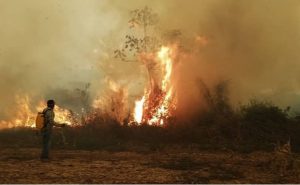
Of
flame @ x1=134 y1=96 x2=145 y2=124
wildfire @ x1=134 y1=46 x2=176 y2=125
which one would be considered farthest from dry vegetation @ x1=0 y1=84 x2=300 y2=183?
flame @ x1=134 y1=96 x2=145 y2=124

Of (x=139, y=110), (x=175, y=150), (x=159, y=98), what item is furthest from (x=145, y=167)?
(x=139, y=110)

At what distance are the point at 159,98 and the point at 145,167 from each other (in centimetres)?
1221

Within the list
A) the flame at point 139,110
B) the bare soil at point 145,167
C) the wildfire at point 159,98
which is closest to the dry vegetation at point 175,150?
the bare soil at point 145,167

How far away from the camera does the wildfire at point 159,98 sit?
27156 mm

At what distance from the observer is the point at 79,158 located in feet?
57.5

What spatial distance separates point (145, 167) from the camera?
1554cm

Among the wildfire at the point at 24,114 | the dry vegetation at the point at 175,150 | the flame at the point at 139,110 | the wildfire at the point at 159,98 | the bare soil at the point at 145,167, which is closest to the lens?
the bare soil at the point at 145,167

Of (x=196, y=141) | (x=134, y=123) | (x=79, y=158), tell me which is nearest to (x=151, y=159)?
(x=79, y=158)

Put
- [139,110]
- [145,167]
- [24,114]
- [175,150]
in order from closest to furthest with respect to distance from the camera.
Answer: [145,167] → [175,150] → [139,110] → [24,114]

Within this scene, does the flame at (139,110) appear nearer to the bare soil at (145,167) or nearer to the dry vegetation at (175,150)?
the dry vegetation at (175,150)

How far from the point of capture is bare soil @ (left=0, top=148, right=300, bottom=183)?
13.1 meters

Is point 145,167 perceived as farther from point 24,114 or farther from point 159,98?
point 24,114

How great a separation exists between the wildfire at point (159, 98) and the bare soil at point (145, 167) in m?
7.15

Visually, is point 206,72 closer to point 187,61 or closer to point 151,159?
point 187,61
